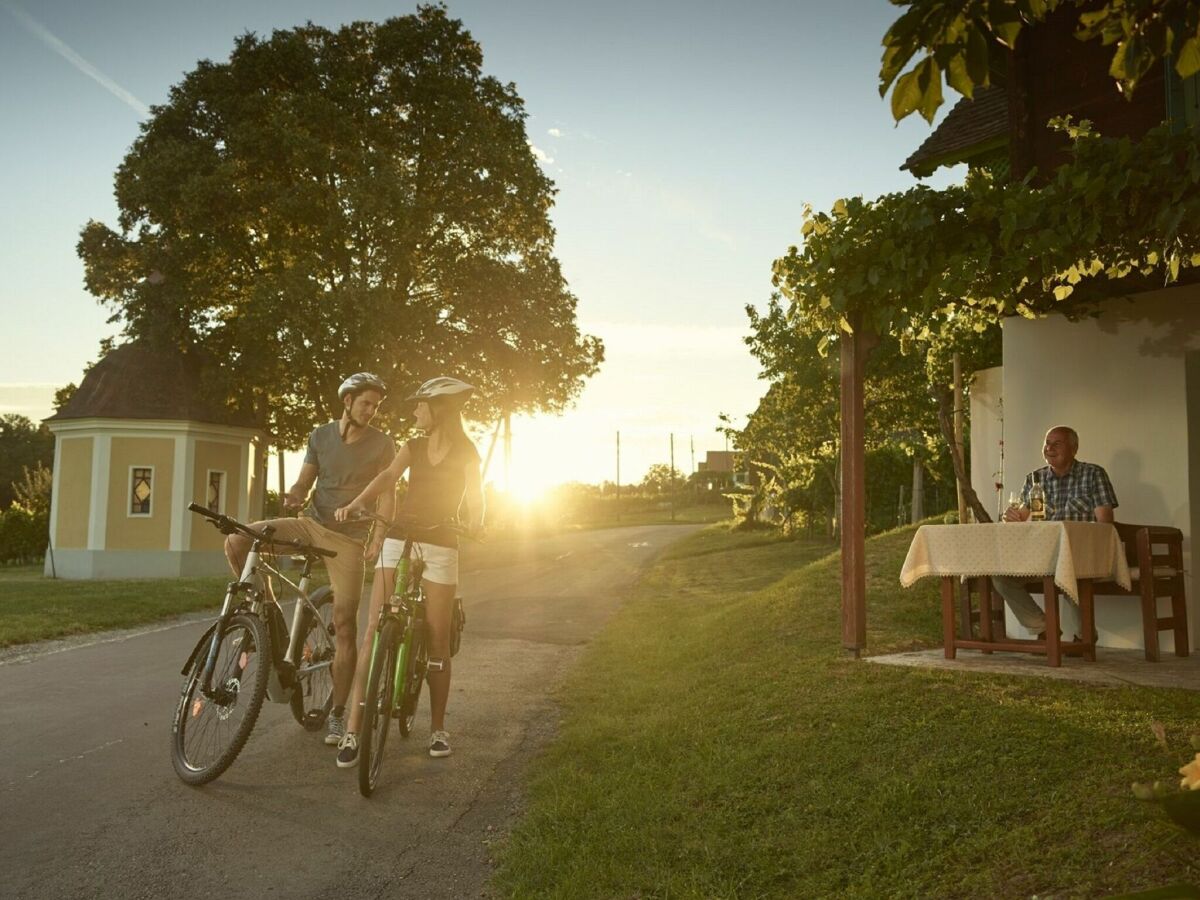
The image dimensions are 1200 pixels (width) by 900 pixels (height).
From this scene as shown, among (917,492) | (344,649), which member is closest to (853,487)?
(344,649)

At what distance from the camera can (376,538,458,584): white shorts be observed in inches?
240

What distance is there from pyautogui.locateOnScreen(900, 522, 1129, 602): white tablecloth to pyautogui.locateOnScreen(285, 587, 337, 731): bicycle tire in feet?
14.3

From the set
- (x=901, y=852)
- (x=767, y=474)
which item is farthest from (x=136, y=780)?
(x=767, y=474)

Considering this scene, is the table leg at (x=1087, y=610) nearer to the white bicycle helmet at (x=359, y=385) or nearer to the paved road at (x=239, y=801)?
the paved road at (x=239, y=801)

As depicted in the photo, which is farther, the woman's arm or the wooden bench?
the wooden bench

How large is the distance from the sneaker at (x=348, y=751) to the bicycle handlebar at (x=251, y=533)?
1055 millimetres

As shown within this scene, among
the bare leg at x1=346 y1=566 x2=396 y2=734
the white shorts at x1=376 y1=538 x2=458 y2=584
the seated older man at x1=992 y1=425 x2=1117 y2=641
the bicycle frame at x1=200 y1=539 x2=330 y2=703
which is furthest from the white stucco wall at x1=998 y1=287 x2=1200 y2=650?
the bicycle frame at x1=200 y1=539 x2=330 y2=703

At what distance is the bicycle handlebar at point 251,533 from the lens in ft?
19.1

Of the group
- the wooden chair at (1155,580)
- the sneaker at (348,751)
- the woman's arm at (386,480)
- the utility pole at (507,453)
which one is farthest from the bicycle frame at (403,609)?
the utility pole at (507,453)

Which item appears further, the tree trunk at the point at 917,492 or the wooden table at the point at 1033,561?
the tree trunk at the point at 917,492

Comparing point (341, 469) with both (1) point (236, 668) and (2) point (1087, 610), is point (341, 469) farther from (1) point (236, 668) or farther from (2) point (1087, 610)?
(2) point (1087, 610)

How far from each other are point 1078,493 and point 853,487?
1.86m

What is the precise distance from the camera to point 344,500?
661 cm

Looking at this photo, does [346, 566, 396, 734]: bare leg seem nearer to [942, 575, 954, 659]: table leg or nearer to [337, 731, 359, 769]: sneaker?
[337, 731, 359, 769]: sneaker
